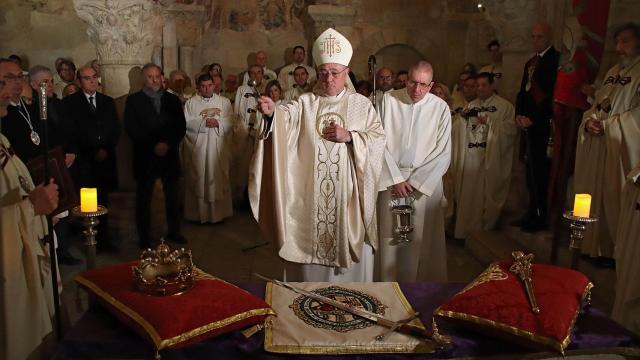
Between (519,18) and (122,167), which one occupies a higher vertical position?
(519,18)

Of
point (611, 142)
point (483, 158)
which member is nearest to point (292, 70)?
point (483, 158)

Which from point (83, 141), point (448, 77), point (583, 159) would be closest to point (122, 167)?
point (83, 141)

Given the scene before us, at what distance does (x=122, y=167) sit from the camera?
6.67 m

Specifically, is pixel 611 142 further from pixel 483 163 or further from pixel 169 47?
pixel 169 47

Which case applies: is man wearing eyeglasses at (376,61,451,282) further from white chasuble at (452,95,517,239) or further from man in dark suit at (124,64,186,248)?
man in dark suit at (124,64,186,248)

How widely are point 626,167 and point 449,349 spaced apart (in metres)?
3.43

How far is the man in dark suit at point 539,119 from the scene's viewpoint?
611cm

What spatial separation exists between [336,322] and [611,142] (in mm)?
3645

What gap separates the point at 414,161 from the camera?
4.65 m

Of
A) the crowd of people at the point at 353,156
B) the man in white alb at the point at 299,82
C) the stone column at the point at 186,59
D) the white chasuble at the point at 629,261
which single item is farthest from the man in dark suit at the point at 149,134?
the white chasuble at the point at 629,261

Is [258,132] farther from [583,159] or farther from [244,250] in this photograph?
[583,159]

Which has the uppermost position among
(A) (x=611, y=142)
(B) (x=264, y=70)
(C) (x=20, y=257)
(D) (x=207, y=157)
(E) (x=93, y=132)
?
(B) (x=264, y=70)

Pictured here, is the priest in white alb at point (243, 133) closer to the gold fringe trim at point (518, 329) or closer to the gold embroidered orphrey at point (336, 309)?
the gold embroidered orphrey at point (336, 309)

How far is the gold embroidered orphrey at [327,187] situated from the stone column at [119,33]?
3176 mm
